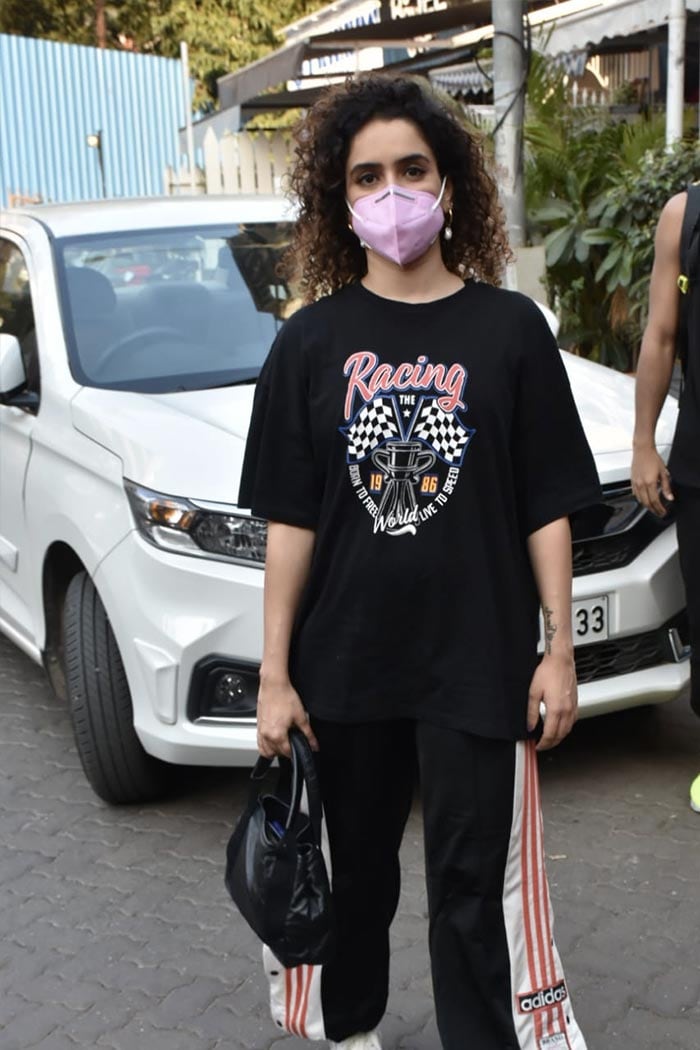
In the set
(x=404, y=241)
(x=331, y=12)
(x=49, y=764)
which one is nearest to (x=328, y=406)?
(x=404, y=241)

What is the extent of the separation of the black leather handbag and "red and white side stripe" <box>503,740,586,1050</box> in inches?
13.0

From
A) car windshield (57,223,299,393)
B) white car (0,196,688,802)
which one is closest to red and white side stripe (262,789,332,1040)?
white car (0,196,688,802)

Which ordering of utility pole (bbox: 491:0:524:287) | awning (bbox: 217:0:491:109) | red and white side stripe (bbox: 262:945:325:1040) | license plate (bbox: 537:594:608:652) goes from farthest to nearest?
awning (bbox: 217:0:491:109), utility pole (bbox: 491:0:524:287), license plate (bbox: 537:594:608:652), red and white side stripe (bbox: 262:945:325:1040)

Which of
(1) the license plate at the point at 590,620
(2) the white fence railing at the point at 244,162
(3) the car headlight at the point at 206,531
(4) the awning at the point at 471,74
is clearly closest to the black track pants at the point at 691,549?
(1) the license plate at the point at 590,620

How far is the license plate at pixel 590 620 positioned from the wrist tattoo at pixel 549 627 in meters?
1.53

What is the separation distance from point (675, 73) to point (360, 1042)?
7.32m

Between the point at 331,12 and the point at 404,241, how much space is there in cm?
1333

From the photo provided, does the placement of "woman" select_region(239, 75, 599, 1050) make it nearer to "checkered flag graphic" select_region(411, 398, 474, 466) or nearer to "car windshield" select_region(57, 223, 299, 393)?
"checkered flag graphic" select_region(411, 398, 474, 466)

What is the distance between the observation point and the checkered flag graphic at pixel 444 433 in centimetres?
229

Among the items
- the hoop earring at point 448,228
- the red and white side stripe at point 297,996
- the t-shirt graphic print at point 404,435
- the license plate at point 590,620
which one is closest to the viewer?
the t-shirt graphic print at point 404,435

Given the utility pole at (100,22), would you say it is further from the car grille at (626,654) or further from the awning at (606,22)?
the car grille at (626,654)

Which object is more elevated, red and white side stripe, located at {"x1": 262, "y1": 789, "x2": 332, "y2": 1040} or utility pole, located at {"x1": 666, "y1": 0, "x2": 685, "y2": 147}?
utility pole, located at {"x1": 666, "y1": 0, "x2": 685, "y2": 147}

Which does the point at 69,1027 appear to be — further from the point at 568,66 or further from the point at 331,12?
the point at 331,12

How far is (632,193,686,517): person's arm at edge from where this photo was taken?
11.9 feet
